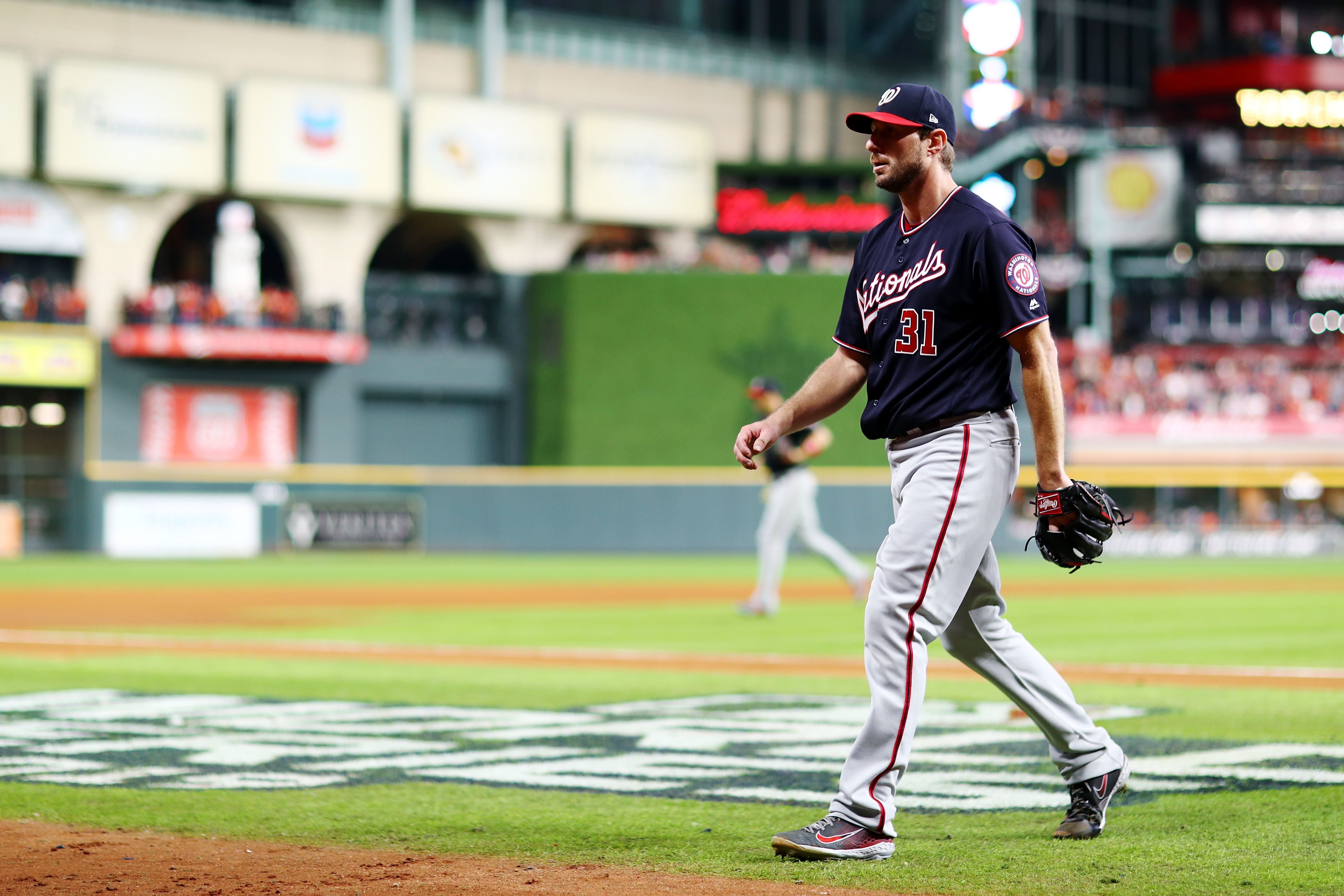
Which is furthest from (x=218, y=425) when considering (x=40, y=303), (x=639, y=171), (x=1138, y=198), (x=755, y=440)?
(x=755, y=440)

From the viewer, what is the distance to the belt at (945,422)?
15.4 ft

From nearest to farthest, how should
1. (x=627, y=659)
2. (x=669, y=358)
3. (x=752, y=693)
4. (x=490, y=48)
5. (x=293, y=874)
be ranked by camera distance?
(x=293, y=874) < (x=752, y=693) < (x=627, y=659) < (x=669, y=358) < (x=490, y=48)

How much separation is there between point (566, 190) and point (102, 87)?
11335mm

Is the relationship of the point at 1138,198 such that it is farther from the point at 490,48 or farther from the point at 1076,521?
the point at 1076,521

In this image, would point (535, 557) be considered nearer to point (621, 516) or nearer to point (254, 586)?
point (621, 516)

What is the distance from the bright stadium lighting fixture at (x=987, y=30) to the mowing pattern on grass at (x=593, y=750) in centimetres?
3945

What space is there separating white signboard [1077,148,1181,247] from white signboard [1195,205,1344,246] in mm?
1033

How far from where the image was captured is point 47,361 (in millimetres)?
34094

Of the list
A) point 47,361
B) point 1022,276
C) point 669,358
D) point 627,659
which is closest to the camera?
point 1022,276

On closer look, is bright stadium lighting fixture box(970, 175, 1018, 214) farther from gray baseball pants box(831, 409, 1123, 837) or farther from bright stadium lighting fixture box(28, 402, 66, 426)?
gray baseball pants box(831, 409, 1123, 837)

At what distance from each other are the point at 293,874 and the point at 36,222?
34.1 m

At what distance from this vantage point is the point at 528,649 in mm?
12008

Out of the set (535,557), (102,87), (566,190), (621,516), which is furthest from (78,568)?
(566,190)

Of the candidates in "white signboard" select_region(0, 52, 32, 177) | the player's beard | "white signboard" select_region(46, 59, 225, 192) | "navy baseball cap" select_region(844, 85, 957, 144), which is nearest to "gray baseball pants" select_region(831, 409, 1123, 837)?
the player's beard
